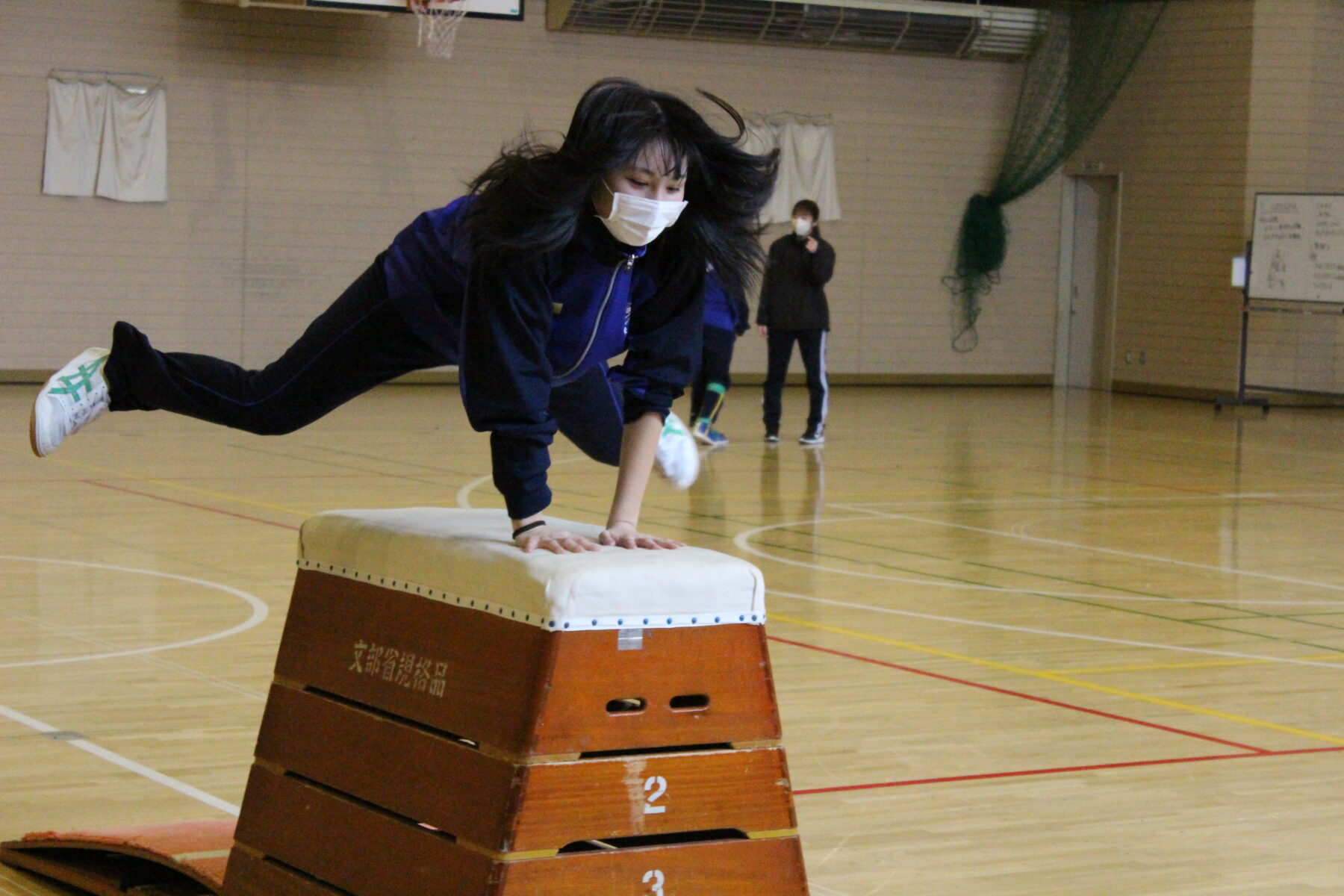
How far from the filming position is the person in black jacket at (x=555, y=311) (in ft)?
9.41

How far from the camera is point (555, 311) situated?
3.05 meters

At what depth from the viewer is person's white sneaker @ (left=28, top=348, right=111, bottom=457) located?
378 centimetres

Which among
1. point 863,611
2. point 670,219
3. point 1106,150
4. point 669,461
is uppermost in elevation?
point 1106,150

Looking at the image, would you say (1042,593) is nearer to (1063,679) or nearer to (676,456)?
(1063,679)

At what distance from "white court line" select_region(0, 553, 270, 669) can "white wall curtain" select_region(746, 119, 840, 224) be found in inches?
449

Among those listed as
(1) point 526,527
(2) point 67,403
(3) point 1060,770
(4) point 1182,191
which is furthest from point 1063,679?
(4) point 1182,191

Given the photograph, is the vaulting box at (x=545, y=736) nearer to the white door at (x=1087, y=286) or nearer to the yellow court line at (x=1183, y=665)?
the yellow court line at (x=1183, y=665)

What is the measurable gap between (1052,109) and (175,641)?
46.6 feet

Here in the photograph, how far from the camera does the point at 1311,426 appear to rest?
563 inches

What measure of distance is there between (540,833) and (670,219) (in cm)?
112

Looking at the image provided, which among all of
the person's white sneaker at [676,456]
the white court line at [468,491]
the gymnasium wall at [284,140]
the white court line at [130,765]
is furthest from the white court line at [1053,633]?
the gymnasium wall at [284,140]

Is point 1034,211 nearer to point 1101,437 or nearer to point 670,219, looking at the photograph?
point 1101,437

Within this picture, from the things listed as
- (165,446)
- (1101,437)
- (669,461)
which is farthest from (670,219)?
(1101,437)

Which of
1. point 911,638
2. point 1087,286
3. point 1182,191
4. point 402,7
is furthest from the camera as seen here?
point 1087,286
